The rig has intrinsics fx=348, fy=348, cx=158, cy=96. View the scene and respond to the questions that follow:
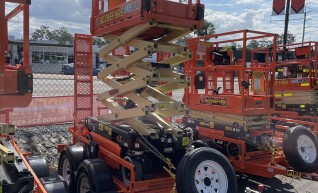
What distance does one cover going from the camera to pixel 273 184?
23.2 feet

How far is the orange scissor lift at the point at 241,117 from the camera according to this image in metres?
6.76

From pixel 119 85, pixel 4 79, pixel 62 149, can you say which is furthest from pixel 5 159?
pixel 62 149

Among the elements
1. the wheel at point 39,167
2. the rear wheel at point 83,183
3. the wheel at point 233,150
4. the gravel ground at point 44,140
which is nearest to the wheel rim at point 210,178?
the rear wheel at point 83,183

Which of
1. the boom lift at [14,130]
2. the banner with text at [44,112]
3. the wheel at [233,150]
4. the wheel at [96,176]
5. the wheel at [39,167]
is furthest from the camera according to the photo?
the banner with text at [44,112]

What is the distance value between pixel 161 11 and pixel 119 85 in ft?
4.72

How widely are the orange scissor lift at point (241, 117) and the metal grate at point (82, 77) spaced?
2.30 m

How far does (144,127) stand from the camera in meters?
5.14

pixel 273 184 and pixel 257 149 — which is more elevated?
pixel 257 149

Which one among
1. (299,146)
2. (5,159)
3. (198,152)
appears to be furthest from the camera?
(299,146)

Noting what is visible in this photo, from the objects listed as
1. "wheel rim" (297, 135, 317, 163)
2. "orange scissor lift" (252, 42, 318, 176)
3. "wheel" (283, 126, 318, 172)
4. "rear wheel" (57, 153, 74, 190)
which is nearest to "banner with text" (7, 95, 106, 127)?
"rear wheel" (57, 153, 74, 190)

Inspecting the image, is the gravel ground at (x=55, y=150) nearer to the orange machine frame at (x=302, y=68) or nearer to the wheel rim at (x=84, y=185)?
the wheel rim at (x=84, y=185)

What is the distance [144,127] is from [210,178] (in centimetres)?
120

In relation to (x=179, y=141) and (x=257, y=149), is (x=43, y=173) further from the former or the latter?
(x=257, y=149)

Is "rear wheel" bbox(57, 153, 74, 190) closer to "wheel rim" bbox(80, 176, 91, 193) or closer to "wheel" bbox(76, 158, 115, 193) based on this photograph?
"wheel rim" bbox(80, 176, 91, 193)
